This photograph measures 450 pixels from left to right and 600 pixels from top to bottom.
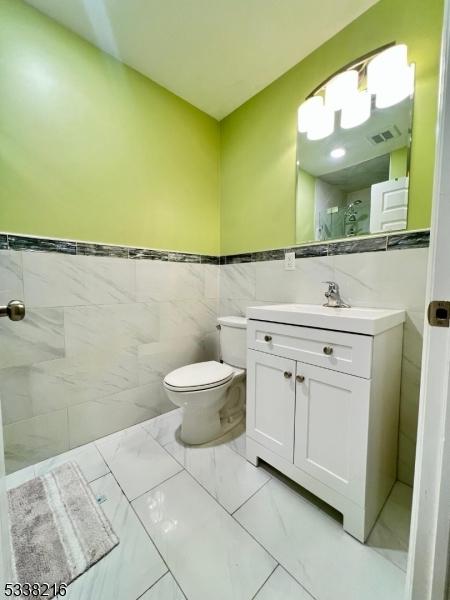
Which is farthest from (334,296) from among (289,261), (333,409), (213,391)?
(213,391)

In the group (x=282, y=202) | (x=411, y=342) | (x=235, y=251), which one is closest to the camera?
(x=411, y=342)

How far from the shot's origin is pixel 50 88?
48.2 inches

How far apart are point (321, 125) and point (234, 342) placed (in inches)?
56.2

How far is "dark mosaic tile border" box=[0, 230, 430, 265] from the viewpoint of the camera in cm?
112

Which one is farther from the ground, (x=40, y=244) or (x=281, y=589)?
(x=40, y=244)

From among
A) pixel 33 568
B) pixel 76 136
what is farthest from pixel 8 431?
pixel 76 136

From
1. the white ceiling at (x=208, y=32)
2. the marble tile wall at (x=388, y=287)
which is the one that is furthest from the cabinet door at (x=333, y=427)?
the white ceiling at (x=208, y=32)

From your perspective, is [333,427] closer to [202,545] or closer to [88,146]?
[202,545]

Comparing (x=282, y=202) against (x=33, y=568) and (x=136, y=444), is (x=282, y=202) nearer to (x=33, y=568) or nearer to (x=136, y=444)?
(x=136, y=444)

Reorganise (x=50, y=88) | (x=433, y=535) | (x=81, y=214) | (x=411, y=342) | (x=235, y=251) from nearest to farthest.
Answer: (x=433, y=535)
(x=411, y=342)
(x=50, y=88)
(x=81, y=214)
(x=235, y=251)

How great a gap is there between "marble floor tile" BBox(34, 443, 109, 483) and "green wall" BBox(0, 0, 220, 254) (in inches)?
47.8

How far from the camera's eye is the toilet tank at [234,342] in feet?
5.19

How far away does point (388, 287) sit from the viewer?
1.16m

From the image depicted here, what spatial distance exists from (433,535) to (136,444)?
1.39 m
